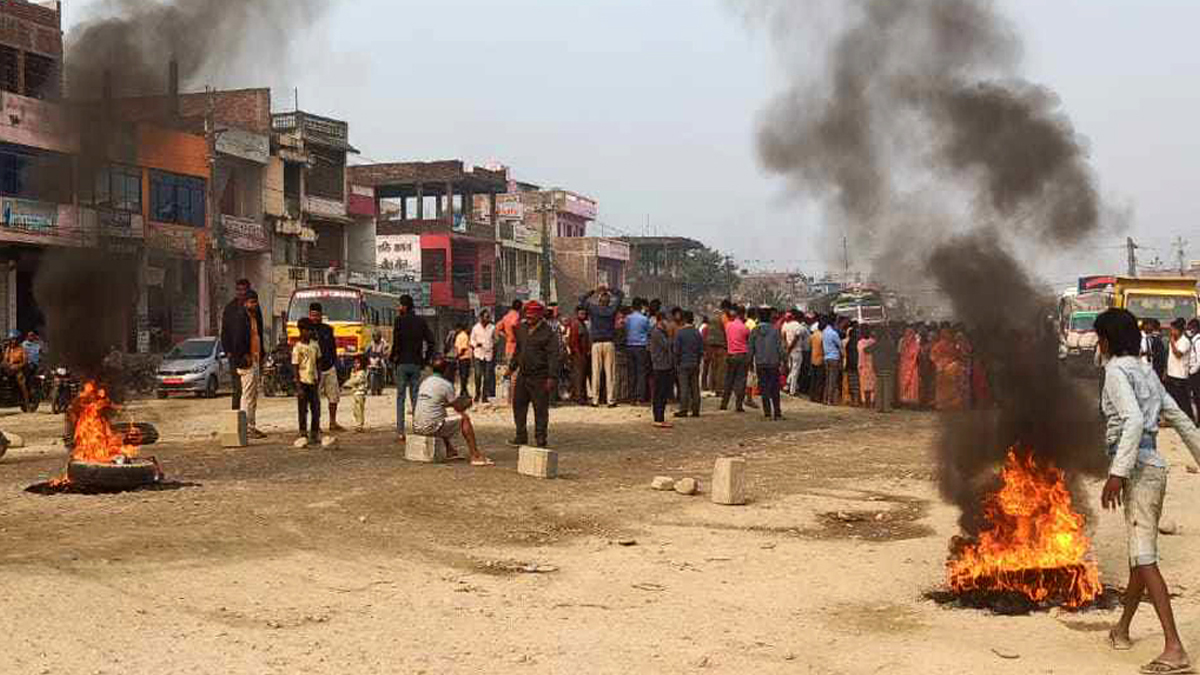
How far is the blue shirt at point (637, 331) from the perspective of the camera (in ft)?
63.2

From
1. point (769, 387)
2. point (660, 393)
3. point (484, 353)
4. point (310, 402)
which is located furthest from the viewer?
point (484, 353)

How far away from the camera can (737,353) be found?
1941 cm

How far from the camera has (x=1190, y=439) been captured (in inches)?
224

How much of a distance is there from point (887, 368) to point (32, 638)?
60.6 ft

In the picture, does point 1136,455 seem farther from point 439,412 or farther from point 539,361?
Answer: point 539,361

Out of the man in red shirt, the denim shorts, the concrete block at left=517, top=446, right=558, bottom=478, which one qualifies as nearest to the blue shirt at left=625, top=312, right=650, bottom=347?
the man in red shirt

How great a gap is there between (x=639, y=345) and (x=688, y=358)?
1.81 meters

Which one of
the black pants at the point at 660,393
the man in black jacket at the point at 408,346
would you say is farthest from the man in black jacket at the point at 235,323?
the black pants at the point at 660,393

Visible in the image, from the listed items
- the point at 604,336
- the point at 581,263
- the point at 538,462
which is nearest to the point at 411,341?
the point at 538,462

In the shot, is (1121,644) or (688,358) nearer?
(1121,644)

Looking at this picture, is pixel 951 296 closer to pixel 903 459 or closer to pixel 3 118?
pixel 903 459

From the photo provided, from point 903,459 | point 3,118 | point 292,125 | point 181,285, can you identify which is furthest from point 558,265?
point 903,459

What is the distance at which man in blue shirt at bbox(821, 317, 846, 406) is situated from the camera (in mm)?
21688

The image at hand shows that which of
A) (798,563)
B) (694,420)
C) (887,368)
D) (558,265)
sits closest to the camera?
(798,563)
